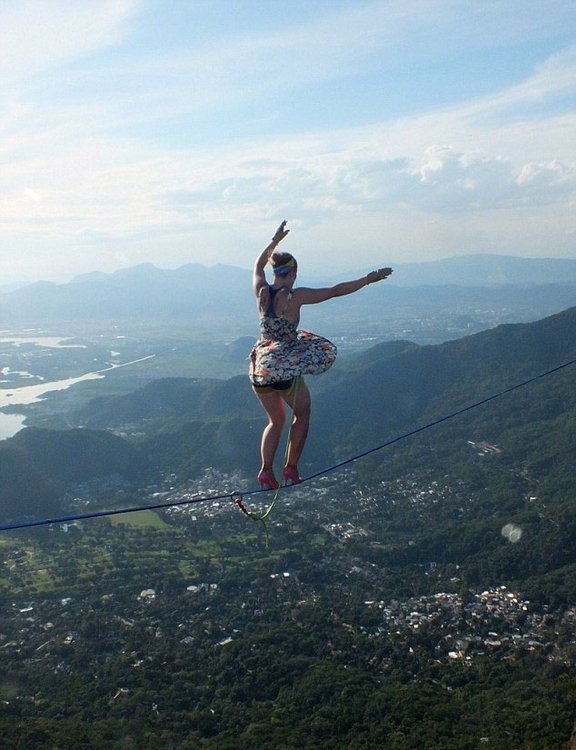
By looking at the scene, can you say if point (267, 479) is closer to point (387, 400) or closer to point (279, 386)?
point (279, 386)

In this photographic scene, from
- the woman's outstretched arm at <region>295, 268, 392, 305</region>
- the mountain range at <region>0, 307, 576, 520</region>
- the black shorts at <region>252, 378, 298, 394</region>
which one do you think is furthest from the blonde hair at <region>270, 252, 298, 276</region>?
the mountain range at <region>0, 307, 576, 520</region>

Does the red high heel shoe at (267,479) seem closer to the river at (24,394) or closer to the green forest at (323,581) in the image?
the green forest at (323,581)

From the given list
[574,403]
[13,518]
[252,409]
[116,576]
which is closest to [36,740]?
[116,576]

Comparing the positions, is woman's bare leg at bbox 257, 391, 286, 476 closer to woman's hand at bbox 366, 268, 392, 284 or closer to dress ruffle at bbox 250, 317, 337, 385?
dress ruffle at bbox 250, 317, 337, 385

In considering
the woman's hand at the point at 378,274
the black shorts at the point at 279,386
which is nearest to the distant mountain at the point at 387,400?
the woman's hand at the point at 378,274

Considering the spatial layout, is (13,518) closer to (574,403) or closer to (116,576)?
(116,576)

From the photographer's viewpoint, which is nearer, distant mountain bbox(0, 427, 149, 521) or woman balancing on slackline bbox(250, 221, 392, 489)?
woman balancing on slackline bbox(250, 221, 392, 489)

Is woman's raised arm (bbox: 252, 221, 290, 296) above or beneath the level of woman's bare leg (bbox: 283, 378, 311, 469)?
above
